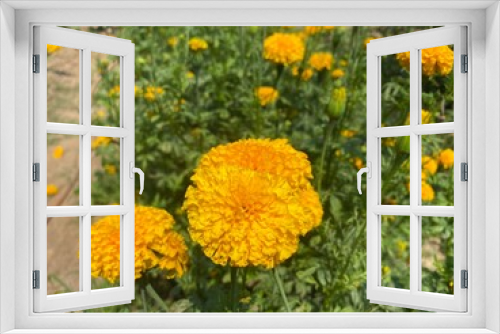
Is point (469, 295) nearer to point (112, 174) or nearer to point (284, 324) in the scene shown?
point (284, 324)

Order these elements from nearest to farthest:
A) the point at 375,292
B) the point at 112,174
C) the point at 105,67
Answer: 1. the point at 375,292
2. the point at 105,67
3. the point at 112,174

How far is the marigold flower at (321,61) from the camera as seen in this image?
2746mm

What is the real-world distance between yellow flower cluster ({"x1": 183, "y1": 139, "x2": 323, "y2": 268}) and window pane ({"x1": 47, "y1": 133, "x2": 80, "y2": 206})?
31.7 inches

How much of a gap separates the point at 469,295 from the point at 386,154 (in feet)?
Answer: 3.40

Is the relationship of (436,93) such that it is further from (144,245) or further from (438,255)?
(144,245)

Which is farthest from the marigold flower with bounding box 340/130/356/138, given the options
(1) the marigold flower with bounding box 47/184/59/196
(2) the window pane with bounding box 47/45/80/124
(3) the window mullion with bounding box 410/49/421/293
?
(1) the marigold flower with bounding box 47/184/59/196

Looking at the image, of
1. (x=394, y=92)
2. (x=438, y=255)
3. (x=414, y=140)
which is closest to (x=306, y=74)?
(x=394, y=92)

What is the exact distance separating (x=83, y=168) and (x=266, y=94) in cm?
110

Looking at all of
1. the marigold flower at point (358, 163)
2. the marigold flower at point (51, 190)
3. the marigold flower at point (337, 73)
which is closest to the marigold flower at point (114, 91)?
the marigold flower at point (51, 190)

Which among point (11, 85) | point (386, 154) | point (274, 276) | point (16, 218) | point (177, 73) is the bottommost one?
point (274, 276)

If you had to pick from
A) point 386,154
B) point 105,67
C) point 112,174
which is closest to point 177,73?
point 105,67

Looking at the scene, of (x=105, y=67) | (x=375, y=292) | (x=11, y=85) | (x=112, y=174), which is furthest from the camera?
(x=112, y=174)

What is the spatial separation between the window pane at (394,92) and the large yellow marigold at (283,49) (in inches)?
15.1

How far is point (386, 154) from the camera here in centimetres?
268
